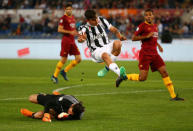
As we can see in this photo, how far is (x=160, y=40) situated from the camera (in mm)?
30172

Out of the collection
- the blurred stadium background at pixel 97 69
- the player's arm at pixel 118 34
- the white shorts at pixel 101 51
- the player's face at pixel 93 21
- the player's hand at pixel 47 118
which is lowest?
the blurred stadium background at pixel 97 69

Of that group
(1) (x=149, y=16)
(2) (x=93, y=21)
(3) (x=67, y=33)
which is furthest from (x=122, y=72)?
(3) (x=67, y=33)

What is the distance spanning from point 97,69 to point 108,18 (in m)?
9.41

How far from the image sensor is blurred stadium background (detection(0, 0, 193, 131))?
8.80 meters

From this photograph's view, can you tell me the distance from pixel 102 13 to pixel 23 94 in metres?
21.6

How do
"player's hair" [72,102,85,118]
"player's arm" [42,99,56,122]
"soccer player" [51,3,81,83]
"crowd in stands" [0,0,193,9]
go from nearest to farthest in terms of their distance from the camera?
"player's hair" [72,102,85,118], "player's arm" [42,99,56,122], "soccer player" [51,3,81,83], "crowd in stands" [0,0,193,9]

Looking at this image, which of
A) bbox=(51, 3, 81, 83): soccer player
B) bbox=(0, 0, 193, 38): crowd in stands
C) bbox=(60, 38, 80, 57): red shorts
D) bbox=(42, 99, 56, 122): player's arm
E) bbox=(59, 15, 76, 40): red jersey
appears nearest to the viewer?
bbox=(42, 99, 56, 122): player's arm

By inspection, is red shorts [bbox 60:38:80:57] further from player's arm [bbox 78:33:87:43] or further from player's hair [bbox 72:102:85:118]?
player's hair [bbox 72:102:85:118]

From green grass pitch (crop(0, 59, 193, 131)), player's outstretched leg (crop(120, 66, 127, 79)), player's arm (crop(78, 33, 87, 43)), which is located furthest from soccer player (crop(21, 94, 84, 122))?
player's arm (crop(78, 33, 87, 43))

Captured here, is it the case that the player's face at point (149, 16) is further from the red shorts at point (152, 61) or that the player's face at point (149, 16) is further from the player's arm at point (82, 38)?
the player's arm at point (82, 38)

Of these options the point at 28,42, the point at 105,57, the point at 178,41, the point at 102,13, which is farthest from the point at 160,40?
the point at 105,57

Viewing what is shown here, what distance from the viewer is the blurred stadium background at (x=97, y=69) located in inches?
347

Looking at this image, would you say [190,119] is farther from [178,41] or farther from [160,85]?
[178,41]

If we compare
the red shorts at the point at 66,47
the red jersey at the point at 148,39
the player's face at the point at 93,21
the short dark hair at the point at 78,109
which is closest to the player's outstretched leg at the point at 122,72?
the red jersey at the point at 148,39
